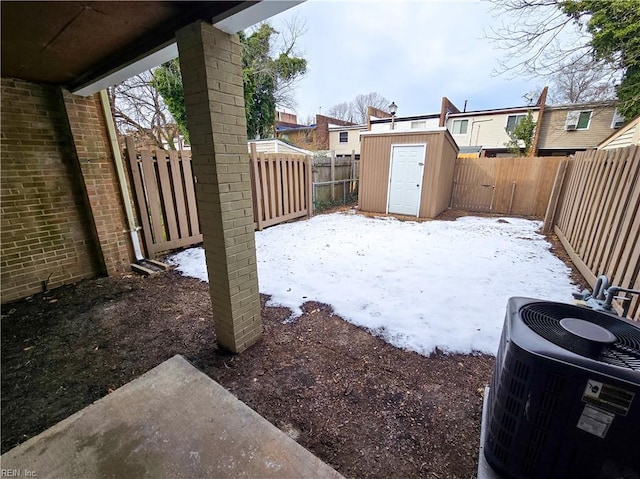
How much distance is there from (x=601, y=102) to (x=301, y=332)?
17.5 m

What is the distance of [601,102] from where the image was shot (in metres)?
12.1

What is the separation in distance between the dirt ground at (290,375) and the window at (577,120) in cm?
1926

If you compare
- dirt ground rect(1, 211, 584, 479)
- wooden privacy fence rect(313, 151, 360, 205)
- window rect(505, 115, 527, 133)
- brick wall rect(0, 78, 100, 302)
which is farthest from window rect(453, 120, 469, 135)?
brick wall rect(0, 78, 100, 302)

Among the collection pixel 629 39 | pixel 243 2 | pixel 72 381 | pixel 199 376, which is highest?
pixel 629 39

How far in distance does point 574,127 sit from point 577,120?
36cm

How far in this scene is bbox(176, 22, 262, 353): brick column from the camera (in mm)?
1895

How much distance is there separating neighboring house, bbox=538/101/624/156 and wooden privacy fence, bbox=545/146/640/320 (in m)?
13.6

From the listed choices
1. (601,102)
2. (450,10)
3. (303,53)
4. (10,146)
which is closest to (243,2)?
(10,146)

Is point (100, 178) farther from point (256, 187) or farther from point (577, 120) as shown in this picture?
point (577, 120)

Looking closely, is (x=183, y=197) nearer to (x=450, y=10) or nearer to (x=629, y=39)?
(x=450, y=10)

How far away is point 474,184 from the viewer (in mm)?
9477

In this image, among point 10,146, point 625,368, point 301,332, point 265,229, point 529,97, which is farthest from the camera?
point 529,97

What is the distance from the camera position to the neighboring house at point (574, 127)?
1438cm

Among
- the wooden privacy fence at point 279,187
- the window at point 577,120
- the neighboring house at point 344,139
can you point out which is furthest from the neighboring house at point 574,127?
the wooden privacy fence at point 279,187
